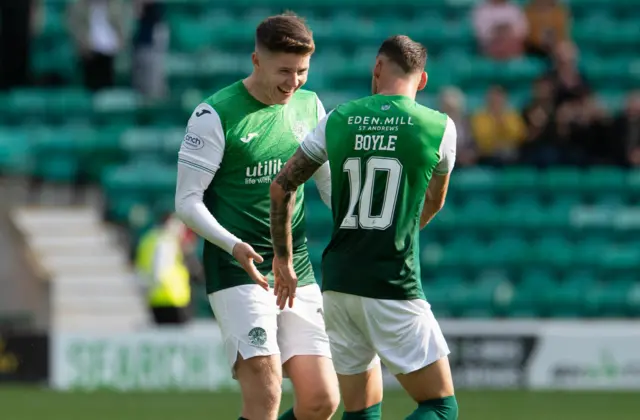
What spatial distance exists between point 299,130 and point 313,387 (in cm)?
116

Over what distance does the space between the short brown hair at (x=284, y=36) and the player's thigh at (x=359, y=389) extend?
4.66 ft

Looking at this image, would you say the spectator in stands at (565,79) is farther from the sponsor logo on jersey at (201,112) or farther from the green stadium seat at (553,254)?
the sponsor logo on jersey at (201,112)

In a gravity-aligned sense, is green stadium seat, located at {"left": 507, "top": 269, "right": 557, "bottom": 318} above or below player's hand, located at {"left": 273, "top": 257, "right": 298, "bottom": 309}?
below

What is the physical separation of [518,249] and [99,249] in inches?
192

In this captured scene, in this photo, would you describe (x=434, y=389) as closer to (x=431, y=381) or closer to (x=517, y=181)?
(x=431, y=381)

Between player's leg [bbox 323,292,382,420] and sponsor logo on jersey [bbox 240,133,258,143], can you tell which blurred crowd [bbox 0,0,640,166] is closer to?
sponsor logo on jersey [bbox 240,133,258,143]

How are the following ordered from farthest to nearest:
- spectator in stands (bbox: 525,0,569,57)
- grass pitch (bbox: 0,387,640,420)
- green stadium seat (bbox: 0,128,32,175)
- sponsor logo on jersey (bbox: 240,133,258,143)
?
spectator in stands (bbox: 525,0,569,57) → green stadium seat (bbox: 0,128,32,175) → grass pitch (bbox: 0,387,640,420) → sponsor logo on jersey (bbox: 240,133,258,143)

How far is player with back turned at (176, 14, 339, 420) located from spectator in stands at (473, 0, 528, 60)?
10.8 meters

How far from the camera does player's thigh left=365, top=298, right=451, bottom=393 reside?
215 inches

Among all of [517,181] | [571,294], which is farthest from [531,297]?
[517,181]

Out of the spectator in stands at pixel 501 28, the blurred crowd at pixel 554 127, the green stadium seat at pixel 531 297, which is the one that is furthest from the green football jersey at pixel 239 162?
the spectator in stands at pixel 501 28

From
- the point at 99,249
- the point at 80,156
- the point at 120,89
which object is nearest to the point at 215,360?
the point at 99,249

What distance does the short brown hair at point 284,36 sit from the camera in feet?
18.6

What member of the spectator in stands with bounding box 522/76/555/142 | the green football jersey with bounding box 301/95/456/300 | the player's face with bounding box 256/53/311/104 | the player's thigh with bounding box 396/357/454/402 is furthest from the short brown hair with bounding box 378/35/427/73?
the spectator in stands with bounding box 522/76/555/142
